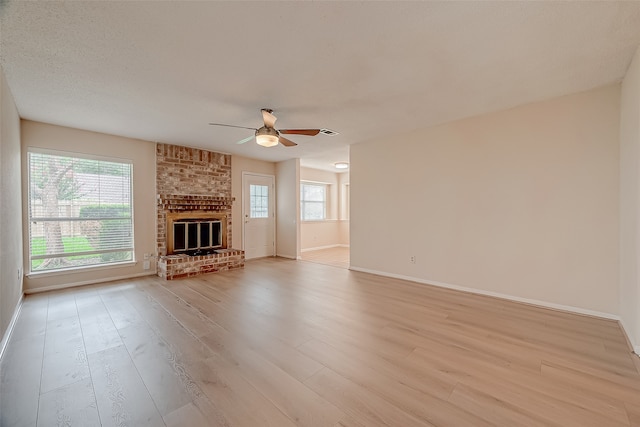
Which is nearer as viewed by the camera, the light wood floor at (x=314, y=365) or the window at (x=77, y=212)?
the light wood floor at (x=314, y=365)

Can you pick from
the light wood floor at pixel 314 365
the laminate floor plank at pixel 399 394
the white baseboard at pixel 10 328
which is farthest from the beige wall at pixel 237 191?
the laminate floor plank at pixel 399 394

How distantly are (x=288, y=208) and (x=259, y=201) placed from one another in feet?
2.61

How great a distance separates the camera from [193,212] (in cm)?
548

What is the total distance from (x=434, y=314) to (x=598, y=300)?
71.8 inches

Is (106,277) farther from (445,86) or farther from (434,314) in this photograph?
(445,86)

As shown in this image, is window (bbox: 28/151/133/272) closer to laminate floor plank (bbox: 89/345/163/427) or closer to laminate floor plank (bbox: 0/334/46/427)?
laminate floor plank (bbox: 0/334/46/427)

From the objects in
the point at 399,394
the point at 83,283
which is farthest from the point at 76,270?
the point at 399,394

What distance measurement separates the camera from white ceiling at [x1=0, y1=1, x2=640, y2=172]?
5.87ft

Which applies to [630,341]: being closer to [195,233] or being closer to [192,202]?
[195,233]

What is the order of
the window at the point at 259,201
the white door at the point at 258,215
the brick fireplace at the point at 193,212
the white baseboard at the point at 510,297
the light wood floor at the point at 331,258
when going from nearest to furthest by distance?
the white baseboard at the point at 510,297
the brick fireplace at the point at 193,212
the light wood floor at the point at 331,258
the white door at the point at 258,215
the window at the point at 259,201

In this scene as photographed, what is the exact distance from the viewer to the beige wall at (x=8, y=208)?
2424 mm

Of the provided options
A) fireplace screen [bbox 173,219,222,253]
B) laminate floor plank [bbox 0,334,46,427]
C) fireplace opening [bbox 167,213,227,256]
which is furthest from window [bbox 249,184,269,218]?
laminate floor plank [bbox 0,334,46,427]

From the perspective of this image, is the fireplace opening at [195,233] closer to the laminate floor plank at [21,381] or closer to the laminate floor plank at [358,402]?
the laminate floor plank at [21,381]

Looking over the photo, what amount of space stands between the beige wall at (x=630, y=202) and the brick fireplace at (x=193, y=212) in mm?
5550
